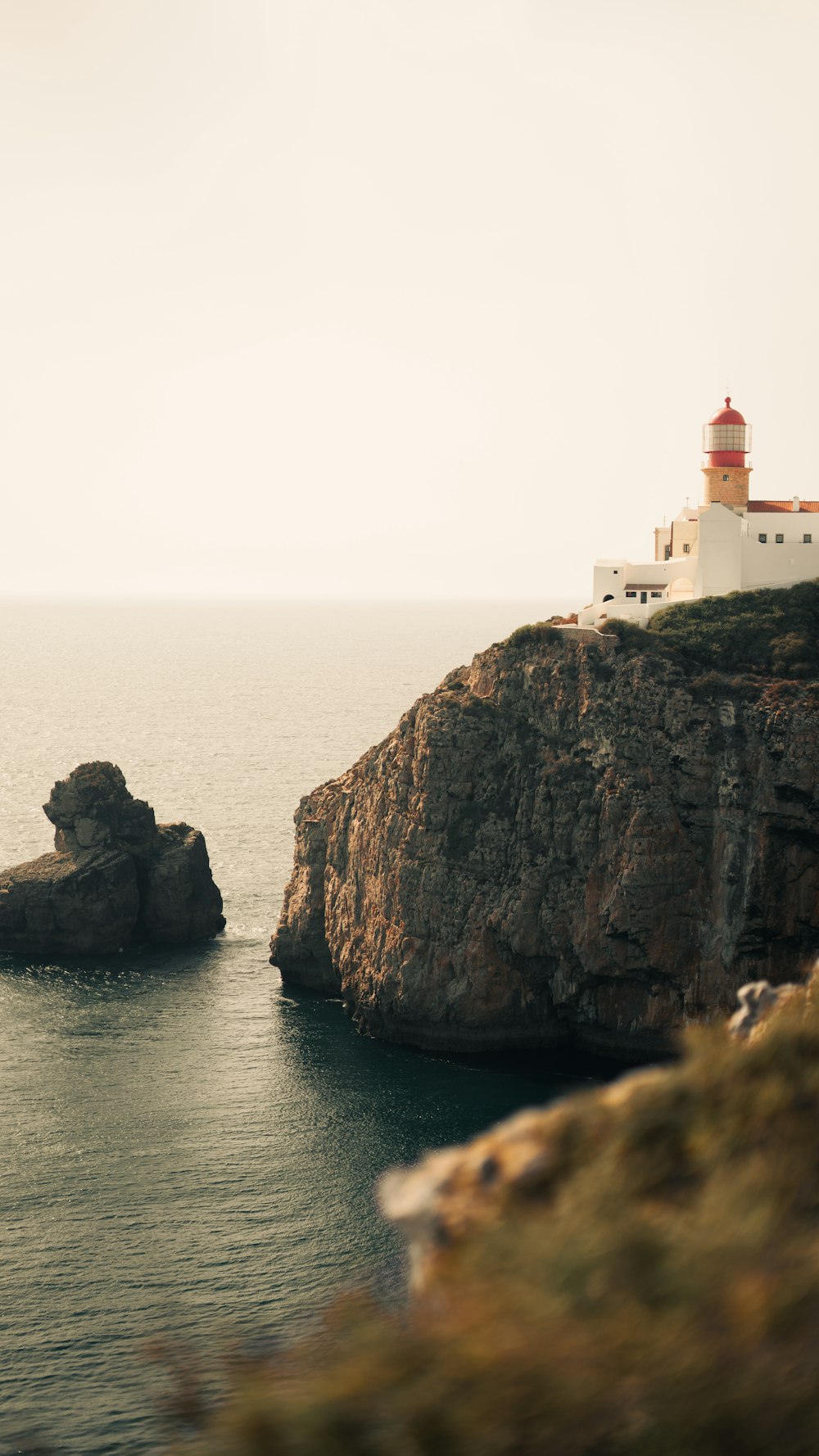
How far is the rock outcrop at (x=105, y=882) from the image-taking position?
72625mm

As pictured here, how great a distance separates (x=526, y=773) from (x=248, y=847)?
38719mm

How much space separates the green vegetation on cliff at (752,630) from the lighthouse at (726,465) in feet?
26.8

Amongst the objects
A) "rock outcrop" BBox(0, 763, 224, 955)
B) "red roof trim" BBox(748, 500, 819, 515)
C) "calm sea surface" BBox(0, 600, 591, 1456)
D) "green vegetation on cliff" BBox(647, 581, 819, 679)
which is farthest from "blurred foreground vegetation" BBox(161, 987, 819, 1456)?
"red roof trim" BBox(748, 500, 819, 515)

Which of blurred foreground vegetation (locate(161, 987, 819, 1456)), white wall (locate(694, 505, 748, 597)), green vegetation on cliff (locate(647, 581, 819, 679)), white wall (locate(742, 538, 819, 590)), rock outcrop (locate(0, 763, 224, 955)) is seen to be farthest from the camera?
rock outcrop (locate(0, 763, 224, 955))

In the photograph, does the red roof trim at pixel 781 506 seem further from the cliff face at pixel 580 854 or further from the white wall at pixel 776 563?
the cliff face at pixel 580 854

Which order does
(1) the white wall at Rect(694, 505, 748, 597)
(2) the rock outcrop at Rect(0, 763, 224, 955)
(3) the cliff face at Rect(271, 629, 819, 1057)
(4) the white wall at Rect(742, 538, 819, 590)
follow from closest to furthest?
(3) the cliff face at Rect(271, 629, 819, 1057), (4) the white wall at Rect(742, 538, 819, 590), (1) the white wall at Rect(694, 505, 748, 597), (2) the rock outcrop at Rect(0, 763, 224, 955)

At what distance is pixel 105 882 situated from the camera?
242 ft

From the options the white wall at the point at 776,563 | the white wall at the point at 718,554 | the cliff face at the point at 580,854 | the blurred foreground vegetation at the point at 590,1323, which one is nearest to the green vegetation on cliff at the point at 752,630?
the white wall at the point at 718,554

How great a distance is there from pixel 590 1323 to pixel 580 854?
48475 mm

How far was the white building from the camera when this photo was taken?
225ft

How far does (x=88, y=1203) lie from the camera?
44938 millimetres

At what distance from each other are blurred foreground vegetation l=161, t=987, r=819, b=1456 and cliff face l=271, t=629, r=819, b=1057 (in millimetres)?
44364

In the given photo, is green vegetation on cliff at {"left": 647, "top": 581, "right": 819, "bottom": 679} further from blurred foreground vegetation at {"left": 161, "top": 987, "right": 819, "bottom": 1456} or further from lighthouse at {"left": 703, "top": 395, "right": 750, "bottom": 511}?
blurred foreground vegetation at {"left": 161, "top": 987, "right": 819, "bottom": 1456}

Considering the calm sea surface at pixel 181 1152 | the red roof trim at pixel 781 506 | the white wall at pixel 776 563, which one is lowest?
the calm sea surface at pixel 181 1152
